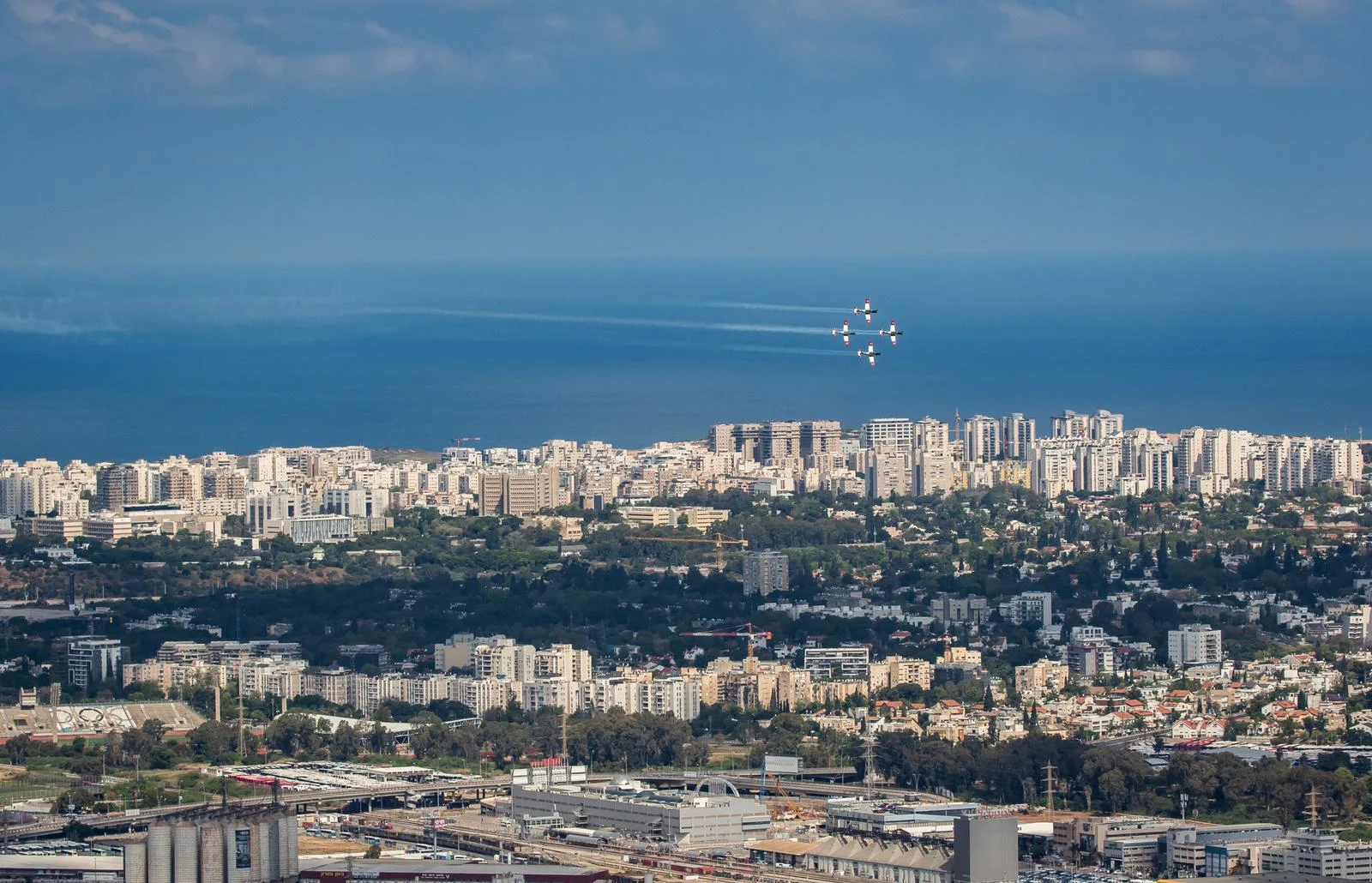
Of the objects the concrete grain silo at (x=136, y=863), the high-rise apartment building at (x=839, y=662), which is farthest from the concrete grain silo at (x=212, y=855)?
the high-rise apartment building at (x=839, y=662)

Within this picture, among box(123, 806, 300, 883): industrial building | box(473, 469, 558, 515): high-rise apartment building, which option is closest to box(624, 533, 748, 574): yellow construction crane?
box(473, 469, 558, 515): high-rise apartment building

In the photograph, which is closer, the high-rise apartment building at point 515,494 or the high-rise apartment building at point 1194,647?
the high-rise apartment building at point 1194,647

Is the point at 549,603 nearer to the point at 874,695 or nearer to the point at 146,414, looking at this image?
the point at 874,695

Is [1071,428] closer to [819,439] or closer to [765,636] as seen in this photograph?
[819,439]

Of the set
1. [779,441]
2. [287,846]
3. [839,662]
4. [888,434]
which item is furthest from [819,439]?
[287,846]

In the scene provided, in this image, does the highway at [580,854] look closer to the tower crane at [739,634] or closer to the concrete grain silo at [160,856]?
the concrete grain silo at [160,856]

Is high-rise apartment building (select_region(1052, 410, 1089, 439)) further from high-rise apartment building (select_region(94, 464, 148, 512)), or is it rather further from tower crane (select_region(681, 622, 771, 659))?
tower crane (select_region(681, 622, 771, 659))
